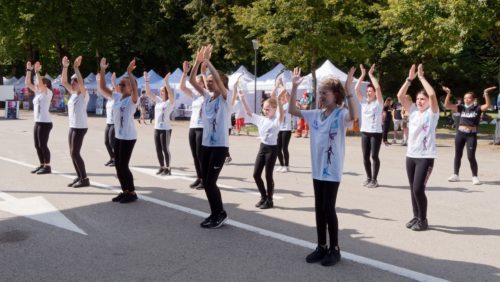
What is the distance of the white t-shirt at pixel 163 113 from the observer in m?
10.2

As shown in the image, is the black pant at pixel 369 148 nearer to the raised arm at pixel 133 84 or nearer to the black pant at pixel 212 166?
the black pant at pixel 212 166

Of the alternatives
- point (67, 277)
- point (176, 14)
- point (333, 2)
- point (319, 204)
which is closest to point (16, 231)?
point (67, 277)

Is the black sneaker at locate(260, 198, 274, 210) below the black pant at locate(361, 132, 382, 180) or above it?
below

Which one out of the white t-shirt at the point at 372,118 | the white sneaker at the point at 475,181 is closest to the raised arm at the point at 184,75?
the white t-shirt at the point at 372,118

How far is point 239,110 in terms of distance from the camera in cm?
2417

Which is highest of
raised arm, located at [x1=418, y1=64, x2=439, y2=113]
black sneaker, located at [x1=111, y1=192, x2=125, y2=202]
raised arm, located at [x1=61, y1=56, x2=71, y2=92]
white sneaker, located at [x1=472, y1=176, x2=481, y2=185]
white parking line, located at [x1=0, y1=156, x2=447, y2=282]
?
raised arm, located at [x1=61, y1=56, x2=71, y2=92]

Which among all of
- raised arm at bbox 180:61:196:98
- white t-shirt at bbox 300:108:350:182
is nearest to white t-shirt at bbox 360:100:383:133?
raised arm at bbox 180:61:196:98

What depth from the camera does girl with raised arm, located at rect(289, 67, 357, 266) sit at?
5.05 meters

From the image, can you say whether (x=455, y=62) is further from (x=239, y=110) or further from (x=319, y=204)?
(x=319, y=204)

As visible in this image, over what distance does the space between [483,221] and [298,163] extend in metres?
6.26

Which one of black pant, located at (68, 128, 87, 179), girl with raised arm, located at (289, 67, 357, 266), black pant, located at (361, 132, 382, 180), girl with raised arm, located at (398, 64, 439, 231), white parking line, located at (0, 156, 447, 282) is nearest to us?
white parking line, located at (0, 156, 447, 282)

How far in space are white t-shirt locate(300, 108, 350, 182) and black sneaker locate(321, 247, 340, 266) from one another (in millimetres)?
727

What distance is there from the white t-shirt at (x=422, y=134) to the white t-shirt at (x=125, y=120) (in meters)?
4.00

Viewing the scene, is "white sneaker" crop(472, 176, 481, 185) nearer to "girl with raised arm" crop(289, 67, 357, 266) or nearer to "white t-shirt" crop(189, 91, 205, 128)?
"white t-shirt" crop(189, 91, 205, 128)
